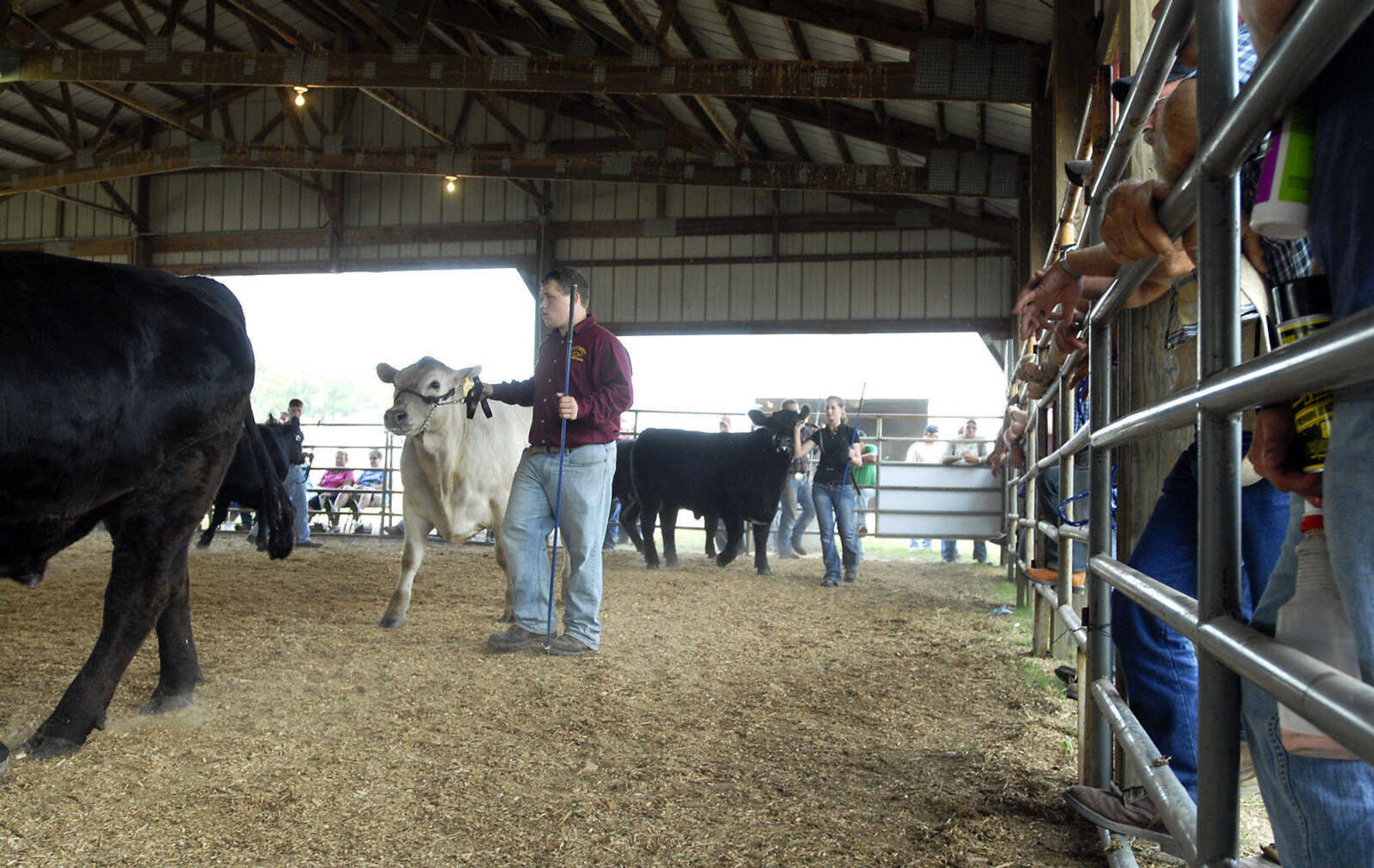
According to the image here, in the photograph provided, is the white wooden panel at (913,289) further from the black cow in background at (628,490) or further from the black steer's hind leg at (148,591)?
the black steer's hind leg at (148,591)

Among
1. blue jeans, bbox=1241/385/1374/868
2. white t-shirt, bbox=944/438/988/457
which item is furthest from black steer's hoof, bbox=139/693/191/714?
white t-shirt, bbox=944/438/988/457

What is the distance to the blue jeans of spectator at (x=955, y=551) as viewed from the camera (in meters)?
12.2

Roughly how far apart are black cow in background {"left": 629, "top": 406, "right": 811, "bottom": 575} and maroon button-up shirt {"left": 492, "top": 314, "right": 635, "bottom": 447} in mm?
4911

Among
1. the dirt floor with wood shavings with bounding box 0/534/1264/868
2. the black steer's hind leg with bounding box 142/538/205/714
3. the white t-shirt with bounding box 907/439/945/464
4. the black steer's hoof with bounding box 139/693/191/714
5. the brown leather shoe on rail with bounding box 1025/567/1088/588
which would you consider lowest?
the dirt floor with wood shavings with bounding box 0/534/1264/868

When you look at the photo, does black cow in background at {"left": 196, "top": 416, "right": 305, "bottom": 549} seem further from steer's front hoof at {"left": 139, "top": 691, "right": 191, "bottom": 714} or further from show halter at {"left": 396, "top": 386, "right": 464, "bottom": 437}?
steer's front hoof at {"left": 139, "top": 691, "right": 191, "bottom": 714}

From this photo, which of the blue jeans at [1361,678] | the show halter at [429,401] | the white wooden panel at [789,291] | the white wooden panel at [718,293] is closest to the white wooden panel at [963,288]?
the white wooden panel at [789,291]

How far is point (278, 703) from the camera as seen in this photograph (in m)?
3.60

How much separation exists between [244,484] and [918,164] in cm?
910

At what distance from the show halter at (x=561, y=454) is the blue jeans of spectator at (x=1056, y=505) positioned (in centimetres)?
225

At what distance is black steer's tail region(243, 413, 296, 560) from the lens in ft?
13.3

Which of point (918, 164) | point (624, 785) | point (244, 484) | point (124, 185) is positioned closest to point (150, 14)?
point (124, 185)

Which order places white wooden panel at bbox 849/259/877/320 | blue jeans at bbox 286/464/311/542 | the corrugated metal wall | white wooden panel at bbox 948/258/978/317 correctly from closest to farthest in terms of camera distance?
blue jeans at bbox 286/464/311/542 → white wooden panel at bbox 948/258/978/317 → the corrugated metal wall → white wooden panel at bbox 849/259/877/320

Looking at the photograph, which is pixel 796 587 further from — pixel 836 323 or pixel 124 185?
pixel 124 185

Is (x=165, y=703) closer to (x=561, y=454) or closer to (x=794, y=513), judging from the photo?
(x=561, y=454)
